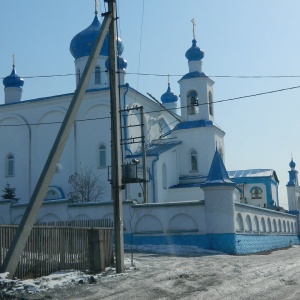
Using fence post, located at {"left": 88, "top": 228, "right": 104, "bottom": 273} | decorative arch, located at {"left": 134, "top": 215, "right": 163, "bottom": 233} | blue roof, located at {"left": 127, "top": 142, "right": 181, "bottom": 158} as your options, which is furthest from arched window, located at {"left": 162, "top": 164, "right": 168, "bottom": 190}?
fence post, located at {"left": 88, "top": 228, "right": 104, "bottom": 273}

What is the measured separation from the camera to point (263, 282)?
32.7 ft

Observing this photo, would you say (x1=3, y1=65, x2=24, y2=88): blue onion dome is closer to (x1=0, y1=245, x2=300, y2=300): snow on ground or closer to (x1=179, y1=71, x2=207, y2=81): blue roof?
(x1=179, y1=71, x2=207, y2=81): blue roof

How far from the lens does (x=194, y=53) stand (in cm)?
3316

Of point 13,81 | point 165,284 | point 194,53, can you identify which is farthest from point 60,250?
point 13,81

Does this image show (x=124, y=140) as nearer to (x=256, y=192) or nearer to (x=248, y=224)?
(x=248, y=224)

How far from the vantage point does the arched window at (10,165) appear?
106ft

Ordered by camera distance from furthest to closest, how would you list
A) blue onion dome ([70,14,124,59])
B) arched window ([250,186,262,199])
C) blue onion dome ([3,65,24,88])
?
arched window ([250,186,262,199]) → blue onion dome ([3,65,24,88]) → blue onion dome ([70,14,124,59])

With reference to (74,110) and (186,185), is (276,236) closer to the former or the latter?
(186,185)

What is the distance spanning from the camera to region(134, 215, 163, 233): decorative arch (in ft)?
67.9

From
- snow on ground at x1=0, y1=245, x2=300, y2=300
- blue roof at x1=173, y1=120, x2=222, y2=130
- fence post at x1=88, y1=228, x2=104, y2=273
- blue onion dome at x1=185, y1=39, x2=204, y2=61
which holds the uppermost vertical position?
blue onion dome at x1=185, y1=39, x2=204, y2=61

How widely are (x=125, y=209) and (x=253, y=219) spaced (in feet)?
20.4

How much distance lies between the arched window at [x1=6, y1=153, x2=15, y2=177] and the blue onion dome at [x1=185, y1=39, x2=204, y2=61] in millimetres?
12821

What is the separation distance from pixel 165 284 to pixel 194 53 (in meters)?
25.2

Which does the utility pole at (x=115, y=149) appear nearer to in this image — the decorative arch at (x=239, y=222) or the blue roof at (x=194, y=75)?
the decorative arch at (x=239, y=222)
